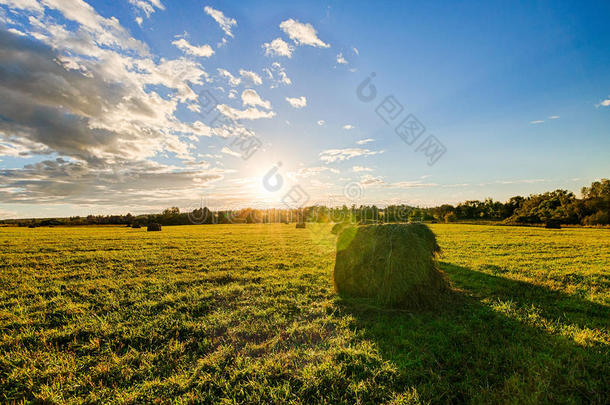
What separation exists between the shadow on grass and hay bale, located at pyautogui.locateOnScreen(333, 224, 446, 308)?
0.47m

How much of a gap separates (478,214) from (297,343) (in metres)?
94.1

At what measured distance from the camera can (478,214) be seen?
3073 inches

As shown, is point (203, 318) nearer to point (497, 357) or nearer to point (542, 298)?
point (497, 357)

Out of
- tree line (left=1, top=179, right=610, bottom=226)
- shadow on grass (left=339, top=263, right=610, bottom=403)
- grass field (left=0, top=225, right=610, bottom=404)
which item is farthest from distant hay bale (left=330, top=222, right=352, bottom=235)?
tree line (left=1, top=179, right=610, bottom=226)

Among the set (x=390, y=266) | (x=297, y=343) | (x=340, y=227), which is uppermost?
(x=340, y=227)

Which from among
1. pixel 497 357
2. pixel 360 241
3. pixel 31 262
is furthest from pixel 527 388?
pixel 31 262

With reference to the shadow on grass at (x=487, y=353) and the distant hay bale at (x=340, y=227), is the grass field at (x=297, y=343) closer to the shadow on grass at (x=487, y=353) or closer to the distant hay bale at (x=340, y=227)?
Answer: the shadow on grass at (x=487, y=353)

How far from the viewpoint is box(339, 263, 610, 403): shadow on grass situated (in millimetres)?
3088

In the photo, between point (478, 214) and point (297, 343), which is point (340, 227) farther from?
point (478, 214)

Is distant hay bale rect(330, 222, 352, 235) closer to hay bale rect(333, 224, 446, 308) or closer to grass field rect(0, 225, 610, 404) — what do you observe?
hay bale rect(333, 224, 446, 308)

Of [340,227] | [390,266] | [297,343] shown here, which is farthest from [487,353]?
[340,227]

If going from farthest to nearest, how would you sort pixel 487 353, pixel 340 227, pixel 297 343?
pixel 340 227 < pixel 297 343 < pixel 487 353

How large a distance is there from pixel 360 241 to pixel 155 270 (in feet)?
28.8

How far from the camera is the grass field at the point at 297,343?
3.17 m
